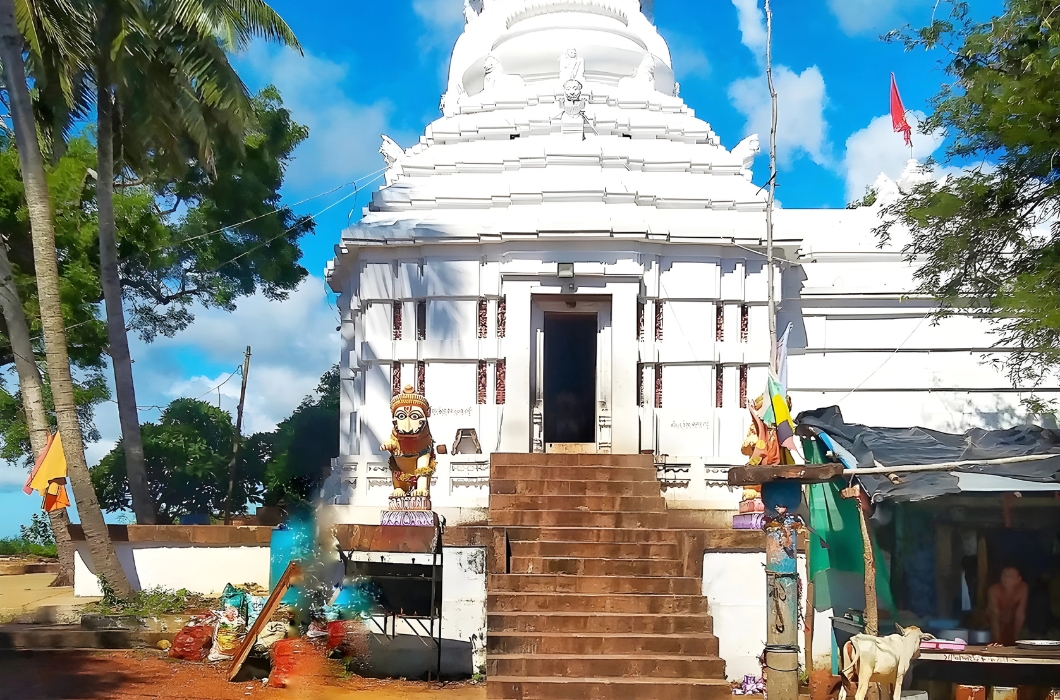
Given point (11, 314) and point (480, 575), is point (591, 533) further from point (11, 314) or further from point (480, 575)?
point (11, 314)

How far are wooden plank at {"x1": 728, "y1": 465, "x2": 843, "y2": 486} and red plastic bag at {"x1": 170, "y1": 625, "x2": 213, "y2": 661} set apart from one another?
259 inches

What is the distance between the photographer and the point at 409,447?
1066cm

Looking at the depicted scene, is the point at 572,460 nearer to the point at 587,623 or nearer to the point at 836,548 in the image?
the point at 587,623

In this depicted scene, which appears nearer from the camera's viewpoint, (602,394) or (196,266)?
(602,394)

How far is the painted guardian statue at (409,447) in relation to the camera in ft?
34.9

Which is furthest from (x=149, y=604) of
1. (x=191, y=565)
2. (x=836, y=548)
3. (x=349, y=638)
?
(x=836, y=548)

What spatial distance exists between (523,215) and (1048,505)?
27.6ft

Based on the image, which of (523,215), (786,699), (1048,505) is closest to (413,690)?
(786,699)

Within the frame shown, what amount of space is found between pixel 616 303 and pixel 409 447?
456cm

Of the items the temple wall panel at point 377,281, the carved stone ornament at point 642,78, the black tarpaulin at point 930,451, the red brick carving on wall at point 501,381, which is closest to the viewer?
the black tarpaulin at point 930,451

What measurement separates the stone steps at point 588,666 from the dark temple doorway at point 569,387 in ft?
27.6

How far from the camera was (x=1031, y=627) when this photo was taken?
8.84 m

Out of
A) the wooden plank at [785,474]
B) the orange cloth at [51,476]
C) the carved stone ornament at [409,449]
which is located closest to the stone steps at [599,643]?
the carved stone ornament at [409,449]

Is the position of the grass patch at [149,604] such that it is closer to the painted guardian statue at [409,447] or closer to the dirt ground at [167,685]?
the dirt ground at [167,685]
